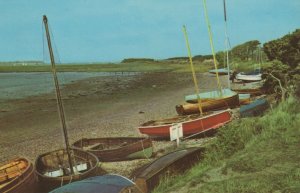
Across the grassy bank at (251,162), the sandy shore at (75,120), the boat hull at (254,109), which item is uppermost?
the grassy bank at (251,162)

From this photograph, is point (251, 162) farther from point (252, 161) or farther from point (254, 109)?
point (254, 109)

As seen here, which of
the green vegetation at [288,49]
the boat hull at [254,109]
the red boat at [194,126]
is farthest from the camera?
the green vegetation at [288,49]

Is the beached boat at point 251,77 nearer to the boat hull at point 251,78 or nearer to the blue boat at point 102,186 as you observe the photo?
the boat hull at point 251,78

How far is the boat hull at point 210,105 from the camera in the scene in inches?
→ 1175

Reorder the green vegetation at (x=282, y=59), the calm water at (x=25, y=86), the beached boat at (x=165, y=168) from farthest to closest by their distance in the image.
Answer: the calm water at (x=25, y=86) → the green vegetation at (x=282, y=59) → the beached boat at (x=165, y=168)

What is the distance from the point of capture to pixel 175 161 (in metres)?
14.3

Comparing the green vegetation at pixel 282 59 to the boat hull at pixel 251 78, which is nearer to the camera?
the green vegetation at pixel 282 59

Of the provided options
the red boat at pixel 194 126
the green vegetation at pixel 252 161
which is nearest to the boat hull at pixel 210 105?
the red boat at pixel 194 126

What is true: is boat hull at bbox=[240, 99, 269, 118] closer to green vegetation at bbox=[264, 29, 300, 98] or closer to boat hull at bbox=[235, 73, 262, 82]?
green vegetation at bbox=[264, 29, 300, 98]

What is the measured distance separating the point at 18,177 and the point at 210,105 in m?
19.7

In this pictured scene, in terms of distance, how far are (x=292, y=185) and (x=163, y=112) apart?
27183mm

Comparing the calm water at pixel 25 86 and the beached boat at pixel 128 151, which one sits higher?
the calm water at pixel 25 86

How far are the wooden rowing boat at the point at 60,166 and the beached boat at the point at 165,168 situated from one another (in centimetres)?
305

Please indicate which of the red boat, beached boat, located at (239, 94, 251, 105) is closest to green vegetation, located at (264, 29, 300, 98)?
beached boat, located at (239, 94, 251, 105)
